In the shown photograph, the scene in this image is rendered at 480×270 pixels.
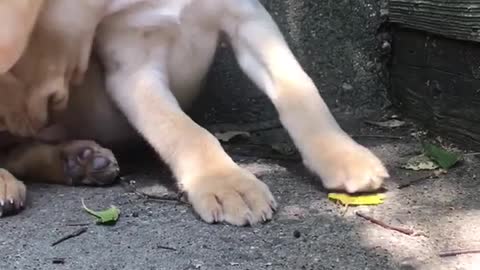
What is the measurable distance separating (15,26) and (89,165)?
1.13 feet

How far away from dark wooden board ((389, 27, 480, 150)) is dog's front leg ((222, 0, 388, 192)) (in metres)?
0.32

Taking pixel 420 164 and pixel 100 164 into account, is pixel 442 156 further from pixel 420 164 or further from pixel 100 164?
pixel 100 164

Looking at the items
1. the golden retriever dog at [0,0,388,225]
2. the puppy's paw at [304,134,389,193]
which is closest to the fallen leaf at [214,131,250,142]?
the golden retriever dog at [0,0,388,225]

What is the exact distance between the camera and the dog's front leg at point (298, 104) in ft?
5.51

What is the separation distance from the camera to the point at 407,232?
148 centimetres

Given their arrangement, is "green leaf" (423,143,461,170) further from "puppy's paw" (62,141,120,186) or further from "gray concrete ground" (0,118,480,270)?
"puppy's paw" (62,141,120,186)

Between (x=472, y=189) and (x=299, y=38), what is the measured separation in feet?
2.71

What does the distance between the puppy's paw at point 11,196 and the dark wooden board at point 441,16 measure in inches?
37.9

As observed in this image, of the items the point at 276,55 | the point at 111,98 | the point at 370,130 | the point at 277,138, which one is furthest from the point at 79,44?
the point at 370,130

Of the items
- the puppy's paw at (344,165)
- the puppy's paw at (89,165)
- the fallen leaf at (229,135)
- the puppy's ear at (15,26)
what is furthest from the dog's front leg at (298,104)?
the puppy's ear at (15,26)

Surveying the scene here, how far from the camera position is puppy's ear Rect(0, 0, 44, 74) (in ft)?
5.48

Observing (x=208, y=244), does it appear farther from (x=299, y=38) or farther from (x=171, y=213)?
(x=299, y=38)

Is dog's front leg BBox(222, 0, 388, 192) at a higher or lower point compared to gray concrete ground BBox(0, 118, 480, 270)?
higher

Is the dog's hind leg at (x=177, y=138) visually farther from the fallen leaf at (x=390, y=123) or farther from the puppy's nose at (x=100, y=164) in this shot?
the fallen leaf at (x=390, y=123)
